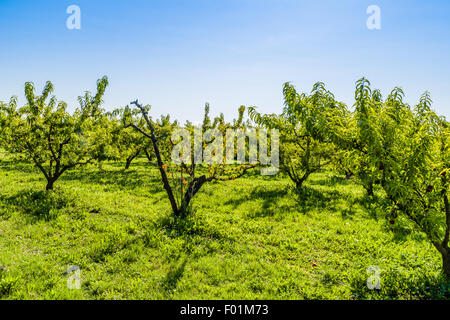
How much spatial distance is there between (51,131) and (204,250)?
32.5ft

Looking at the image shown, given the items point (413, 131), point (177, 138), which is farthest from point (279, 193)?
point (413, 131)

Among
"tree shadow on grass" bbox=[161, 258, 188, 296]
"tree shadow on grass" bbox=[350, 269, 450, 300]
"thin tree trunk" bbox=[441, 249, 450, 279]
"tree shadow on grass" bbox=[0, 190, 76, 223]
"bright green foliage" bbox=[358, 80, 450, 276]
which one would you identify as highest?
"bright green foliage" bbox=[358, 80, 450, 276]

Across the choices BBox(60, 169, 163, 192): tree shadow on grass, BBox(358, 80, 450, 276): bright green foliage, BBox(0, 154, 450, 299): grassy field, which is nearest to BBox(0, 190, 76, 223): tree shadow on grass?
BBox(0, 154, 450, 299): grassy field

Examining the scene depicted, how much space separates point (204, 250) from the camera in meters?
7.16

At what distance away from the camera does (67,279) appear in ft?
18.1

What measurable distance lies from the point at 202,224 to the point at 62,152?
850 cm

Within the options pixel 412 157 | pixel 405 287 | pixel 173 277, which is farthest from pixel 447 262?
pixel 173 277

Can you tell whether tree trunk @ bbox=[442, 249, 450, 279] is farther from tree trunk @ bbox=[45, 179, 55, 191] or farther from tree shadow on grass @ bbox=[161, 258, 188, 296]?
tree trunk @ bbox=[45, 179, 55, 191]

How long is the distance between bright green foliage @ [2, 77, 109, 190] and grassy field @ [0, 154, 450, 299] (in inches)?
72.0

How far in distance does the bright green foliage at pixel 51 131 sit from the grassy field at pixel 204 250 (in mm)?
1829

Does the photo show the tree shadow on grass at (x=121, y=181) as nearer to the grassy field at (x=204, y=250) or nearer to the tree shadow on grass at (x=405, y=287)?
the grassy field at (x=204, y=250)

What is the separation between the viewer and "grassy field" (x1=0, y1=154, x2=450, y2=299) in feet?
17.8

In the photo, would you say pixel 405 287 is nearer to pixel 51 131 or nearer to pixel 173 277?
pixel 173 277
